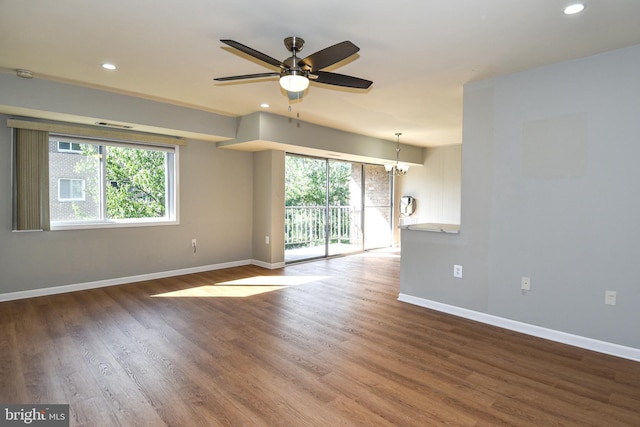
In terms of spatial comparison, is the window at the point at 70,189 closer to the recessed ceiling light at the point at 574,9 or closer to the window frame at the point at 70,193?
the window frame at the point at 70,193

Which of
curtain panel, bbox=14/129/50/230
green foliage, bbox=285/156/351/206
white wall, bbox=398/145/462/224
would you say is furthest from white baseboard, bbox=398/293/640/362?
curtain panel, bbox=14/129/50/230

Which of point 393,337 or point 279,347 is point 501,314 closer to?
point 393,337

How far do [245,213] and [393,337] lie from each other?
12.3ft

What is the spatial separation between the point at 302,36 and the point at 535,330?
10.5 feet

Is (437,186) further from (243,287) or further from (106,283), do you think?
(106,283)

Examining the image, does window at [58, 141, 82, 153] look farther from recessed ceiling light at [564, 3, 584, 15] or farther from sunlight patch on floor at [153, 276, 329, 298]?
recessed ceiling light at [564, 3, 584, 15]

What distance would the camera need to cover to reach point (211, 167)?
5.41 meters

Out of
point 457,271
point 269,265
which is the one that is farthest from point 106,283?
point 457,271

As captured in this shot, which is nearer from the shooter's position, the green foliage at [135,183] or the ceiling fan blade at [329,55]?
the ceiling fan blade at [329,55]

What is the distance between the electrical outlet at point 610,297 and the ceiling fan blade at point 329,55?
8.95 ft

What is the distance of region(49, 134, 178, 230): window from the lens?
414cm

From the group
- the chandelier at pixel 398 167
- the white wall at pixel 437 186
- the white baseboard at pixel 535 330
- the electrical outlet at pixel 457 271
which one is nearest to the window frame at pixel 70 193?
the white baseboard at pixel 535 330

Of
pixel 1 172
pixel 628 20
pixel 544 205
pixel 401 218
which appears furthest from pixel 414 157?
pixel 1 172

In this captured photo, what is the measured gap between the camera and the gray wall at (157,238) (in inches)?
149
